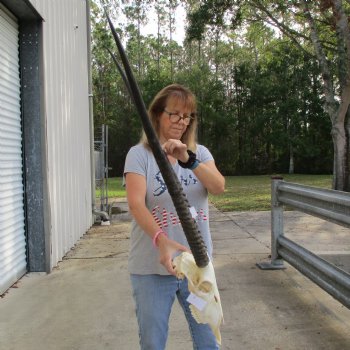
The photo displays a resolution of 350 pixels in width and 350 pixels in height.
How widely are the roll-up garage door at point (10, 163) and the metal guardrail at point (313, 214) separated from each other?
9.58ft

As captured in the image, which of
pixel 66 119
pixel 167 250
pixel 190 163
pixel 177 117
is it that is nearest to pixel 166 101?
pixel 177 117

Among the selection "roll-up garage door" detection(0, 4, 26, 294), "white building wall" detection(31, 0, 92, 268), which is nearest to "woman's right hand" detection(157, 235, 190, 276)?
"roll-up garage door" detection(0, 4, 26, 294)

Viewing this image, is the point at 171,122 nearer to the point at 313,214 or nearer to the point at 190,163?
the point at 190,163

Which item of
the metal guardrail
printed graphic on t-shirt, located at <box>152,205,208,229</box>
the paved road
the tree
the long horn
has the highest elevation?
the tree

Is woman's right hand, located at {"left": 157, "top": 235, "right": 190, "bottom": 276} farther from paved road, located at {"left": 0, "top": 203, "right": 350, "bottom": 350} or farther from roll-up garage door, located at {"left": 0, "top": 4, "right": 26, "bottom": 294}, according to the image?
roll-up garage door, located at {"left": 0, "top": 4, "right": 26, "bottom": 294}

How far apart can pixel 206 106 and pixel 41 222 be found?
111 ft

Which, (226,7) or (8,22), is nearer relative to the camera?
(8,22)

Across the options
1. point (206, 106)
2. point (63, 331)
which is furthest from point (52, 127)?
point (206, 106)

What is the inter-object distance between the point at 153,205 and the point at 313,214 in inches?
106

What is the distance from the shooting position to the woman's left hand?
6.22 feet

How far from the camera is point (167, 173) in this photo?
145 cm

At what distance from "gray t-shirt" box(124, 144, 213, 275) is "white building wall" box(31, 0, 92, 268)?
377cm

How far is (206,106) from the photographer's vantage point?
38.7 meters

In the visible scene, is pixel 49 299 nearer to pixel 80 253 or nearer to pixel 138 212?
pixel 80 253
